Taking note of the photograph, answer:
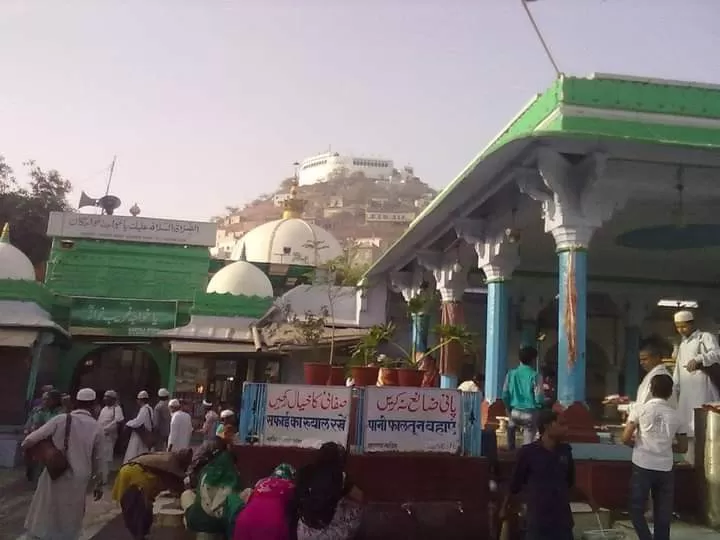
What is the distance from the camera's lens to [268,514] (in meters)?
4.45

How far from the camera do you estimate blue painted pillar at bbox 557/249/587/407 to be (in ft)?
24.4

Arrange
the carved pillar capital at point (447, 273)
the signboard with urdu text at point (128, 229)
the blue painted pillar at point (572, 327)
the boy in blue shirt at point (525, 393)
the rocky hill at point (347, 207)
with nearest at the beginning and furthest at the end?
1. the boy in blue shirt at point (525, 393)
2. the blue painted pillar at point (572, 327)
3. the carved pillar capital at point (447, 273)
4. the signboard with urdu text at point (128, 229)
5. the rocky hill at point (347, 207)

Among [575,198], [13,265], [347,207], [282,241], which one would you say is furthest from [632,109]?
[347,207]

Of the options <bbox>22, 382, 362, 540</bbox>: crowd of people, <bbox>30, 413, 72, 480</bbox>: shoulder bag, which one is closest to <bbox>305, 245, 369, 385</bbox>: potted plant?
<bbox>22, 382, 362, 540</bbox>: crowd of people

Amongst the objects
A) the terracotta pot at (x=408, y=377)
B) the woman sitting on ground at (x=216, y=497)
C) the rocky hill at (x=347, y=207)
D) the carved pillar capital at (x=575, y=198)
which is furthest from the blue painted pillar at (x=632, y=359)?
the rocky hill at (x=347, y=207)

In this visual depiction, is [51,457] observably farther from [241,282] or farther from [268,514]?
[241,282]

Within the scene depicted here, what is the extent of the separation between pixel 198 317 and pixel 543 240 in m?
10.1

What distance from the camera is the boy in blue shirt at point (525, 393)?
710 centimetres

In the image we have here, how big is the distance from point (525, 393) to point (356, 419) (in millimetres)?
1967

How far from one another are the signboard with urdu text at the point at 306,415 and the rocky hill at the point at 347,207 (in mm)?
67966

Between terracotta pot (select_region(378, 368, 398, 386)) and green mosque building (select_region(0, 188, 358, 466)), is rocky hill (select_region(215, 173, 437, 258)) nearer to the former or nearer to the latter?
green mosque building (select_region(0, 188, 358, 466))

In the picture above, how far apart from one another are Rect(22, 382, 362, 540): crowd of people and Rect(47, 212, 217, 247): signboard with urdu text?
1575 cm

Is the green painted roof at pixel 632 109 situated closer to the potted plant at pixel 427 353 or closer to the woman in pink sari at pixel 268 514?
the potted plant at pixel 427 353

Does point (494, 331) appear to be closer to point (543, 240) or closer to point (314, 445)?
point (543, 240)
